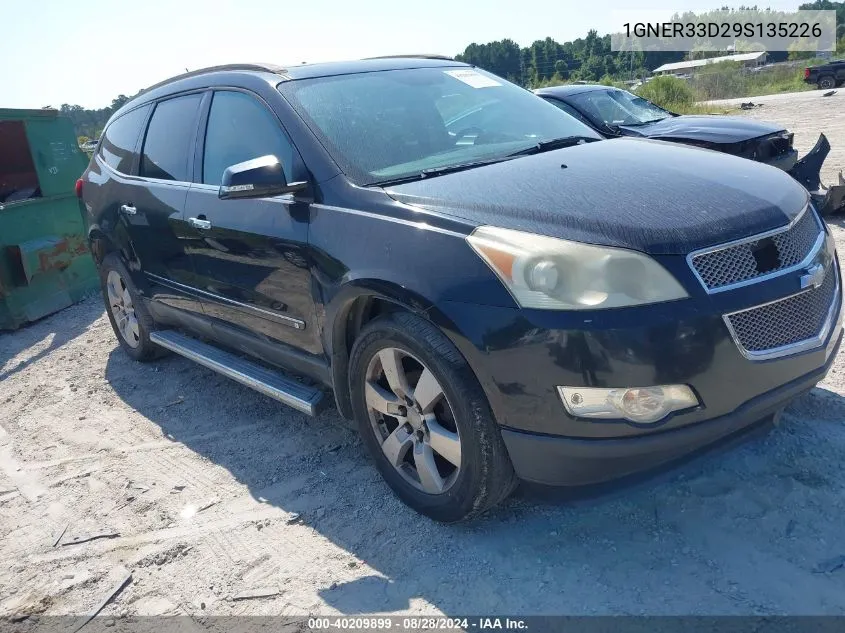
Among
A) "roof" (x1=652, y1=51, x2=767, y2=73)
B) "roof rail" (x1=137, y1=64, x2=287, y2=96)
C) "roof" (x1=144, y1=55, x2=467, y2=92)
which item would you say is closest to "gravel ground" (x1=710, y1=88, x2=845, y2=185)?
"roof" (x1=144, y1=55, x2=467, y2=92)

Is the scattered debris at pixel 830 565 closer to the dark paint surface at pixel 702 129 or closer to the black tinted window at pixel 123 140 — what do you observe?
the black tinted window at pixel 123 140

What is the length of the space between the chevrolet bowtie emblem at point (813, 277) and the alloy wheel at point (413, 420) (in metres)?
1.31

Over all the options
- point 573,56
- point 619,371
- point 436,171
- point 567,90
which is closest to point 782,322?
point 619,371

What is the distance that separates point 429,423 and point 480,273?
675mm

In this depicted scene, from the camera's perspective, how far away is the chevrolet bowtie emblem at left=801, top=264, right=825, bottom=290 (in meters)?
2.47

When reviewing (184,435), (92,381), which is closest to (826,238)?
(184,435)

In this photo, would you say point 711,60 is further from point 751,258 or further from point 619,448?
point 619,448

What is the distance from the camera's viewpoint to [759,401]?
2373 millimetres

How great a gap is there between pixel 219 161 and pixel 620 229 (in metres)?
2.33

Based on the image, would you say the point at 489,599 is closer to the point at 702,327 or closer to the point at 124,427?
the point at 702,327

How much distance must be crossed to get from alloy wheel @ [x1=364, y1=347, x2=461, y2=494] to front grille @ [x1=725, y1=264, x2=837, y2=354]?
3.37 ft

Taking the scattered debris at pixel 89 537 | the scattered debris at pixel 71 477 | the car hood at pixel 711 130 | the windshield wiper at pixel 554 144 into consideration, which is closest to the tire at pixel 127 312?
the scattered debris at pixel 71 477

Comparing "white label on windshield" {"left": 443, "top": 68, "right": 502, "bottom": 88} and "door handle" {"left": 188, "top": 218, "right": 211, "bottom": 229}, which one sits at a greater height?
"white label on windshield" {"left": 443, "top": 68, "right": 502, "bottom": 88}

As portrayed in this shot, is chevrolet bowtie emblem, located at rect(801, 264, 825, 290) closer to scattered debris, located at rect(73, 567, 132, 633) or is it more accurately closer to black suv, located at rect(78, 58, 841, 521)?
black suv, located at rect(78, 58, 841, 521)
